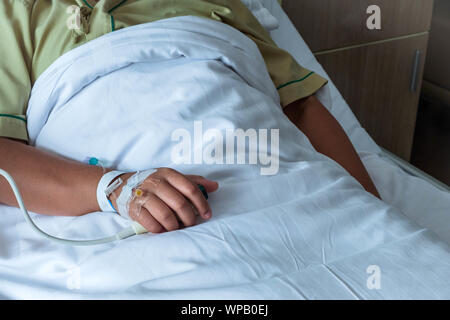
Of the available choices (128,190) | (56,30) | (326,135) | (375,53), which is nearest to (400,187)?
(326,135)

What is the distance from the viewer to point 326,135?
1208 mm

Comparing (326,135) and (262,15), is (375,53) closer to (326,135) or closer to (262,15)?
(262,15)

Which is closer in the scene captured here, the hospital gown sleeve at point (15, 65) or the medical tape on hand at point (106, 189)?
the medical tape on hand at point (106, 189)

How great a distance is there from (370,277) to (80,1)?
802mm

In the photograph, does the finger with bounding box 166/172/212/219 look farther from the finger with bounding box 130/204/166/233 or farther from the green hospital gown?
the green hospital gown

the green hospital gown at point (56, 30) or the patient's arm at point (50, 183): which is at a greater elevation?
the green hospital gown at point (56, 30)

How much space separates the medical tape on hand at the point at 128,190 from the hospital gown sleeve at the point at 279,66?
49 cm

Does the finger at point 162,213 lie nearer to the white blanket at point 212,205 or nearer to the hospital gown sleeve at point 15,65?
the white blanket at point 212,205

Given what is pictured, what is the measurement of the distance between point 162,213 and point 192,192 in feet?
0.18

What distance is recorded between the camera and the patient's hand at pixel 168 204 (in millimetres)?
803

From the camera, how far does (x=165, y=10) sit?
121cm

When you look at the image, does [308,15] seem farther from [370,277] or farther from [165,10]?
[370,277]

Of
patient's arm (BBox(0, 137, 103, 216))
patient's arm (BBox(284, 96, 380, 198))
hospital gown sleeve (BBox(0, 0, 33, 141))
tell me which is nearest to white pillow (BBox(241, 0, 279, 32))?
patient's arm (BBox(284, 96, 380, 198))

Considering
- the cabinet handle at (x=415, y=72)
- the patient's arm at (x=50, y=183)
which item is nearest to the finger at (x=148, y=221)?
the patient's arm at (x=50, y=183)
